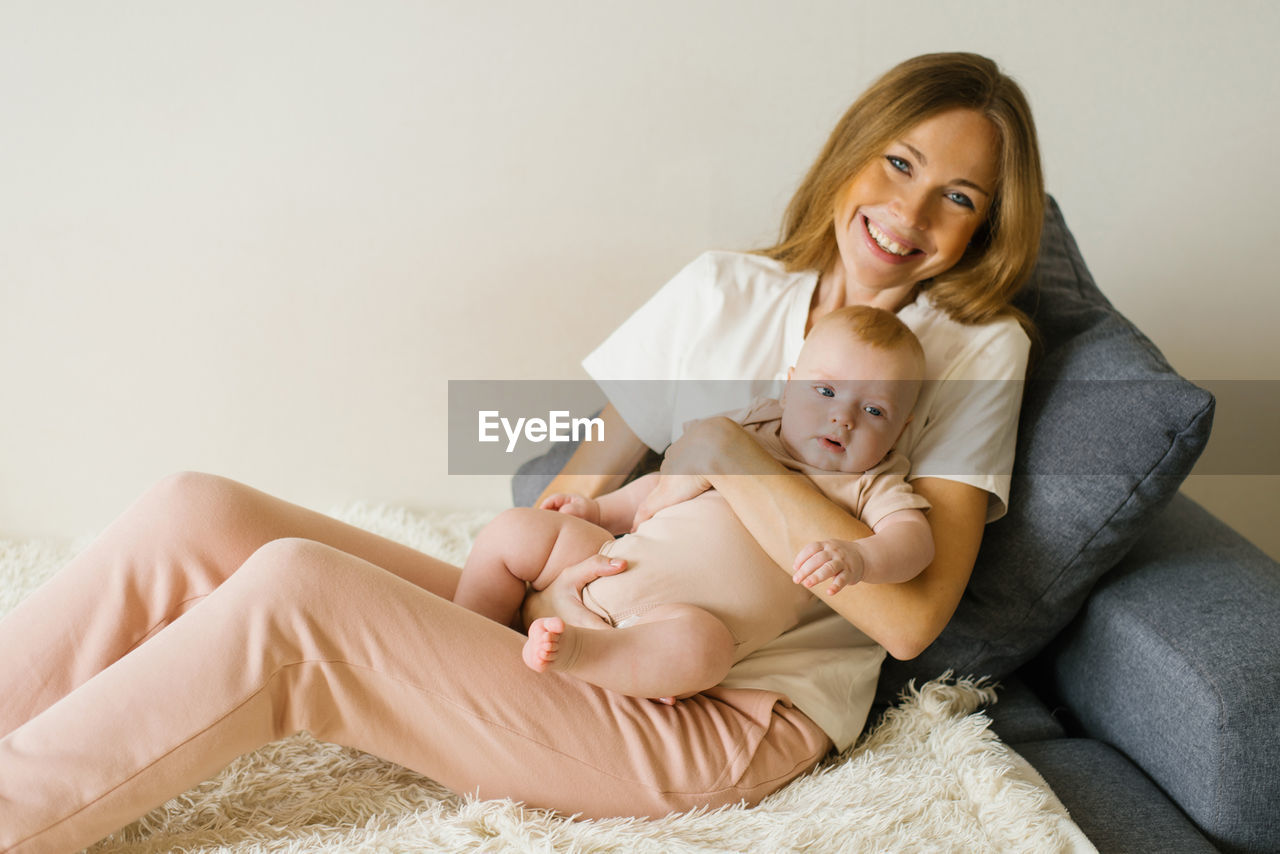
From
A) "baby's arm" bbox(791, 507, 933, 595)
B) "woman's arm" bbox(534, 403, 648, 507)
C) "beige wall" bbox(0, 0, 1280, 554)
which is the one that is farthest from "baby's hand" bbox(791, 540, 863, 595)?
"beige wall" bbox(0, 0, 1280, 554)

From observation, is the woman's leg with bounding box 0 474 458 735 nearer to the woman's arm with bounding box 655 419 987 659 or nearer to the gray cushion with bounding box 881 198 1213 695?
the woman's arm with bounding box 655 419 987 659

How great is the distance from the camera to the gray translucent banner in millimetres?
1322

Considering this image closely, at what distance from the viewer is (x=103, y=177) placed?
1.92m

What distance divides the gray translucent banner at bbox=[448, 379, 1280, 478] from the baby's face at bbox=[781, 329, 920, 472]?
12 cm

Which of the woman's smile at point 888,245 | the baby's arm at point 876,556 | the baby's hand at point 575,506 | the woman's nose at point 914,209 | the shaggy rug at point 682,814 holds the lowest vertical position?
the shaggy rug at point 682,814

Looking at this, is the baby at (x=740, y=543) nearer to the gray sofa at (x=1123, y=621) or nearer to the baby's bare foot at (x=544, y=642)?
the baby's bare foot at (x=544, y=642)

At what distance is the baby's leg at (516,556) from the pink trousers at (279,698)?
155 mm

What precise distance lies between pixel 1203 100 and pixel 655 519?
1590mm

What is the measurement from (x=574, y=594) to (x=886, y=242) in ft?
2.33

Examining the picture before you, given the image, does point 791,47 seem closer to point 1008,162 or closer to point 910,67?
point 910,67

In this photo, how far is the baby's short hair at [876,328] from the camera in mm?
1283

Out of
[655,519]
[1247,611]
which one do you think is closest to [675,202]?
[655,519]

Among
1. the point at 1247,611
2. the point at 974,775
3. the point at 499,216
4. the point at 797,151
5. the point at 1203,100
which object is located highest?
the point at 1203,100

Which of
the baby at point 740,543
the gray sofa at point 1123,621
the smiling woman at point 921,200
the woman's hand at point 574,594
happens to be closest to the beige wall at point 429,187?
the smiling woman at point 921,200
